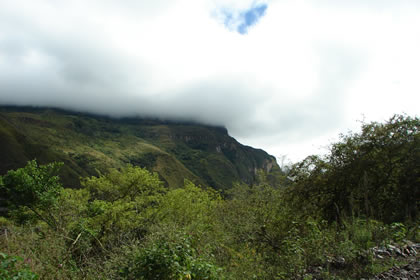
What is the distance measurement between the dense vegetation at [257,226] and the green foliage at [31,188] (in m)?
0.07

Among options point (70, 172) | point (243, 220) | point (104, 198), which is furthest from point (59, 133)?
point (243, 220)

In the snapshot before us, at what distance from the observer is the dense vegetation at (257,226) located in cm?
568

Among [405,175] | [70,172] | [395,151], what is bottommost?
[70,172]

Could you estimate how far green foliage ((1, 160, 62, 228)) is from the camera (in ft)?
52.5

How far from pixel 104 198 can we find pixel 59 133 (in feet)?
681

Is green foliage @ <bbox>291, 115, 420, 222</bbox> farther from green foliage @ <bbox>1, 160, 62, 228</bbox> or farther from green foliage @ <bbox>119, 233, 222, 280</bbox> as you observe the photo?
green foliage @ <bbox>1, 160, 62, 228</bbox>

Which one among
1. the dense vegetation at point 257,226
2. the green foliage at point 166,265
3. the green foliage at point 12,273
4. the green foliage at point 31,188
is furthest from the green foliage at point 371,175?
the green foliage at point 31,188

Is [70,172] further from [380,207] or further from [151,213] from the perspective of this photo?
[380,207]

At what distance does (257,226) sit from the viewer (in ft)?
36.7

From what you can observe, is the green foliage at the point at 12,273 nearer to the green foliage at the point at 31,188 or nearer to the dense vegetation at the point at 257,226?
the dense vegetation at the point at 257,226

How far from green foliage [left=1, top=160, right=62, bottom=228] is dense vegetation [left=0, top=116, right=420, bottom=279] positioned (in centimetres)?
7

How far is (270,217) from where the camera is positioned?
480 inches

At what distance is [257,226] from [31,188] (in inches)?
581

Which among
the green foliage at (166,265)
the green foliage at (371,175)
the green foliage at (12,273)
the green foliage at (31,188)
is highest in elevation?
the green foliage at (371,175)
